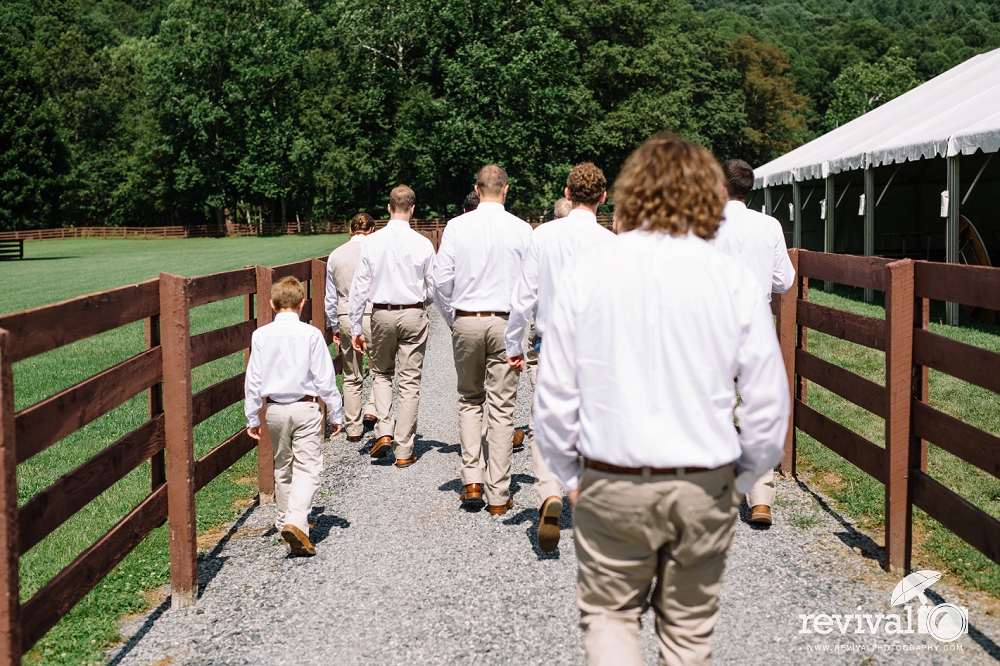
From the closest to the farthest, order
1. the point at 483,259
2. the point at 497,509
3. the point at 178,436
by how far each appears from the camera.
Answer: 1. the point at 178,436
2. the point at 497,509
3. the point at 483,259

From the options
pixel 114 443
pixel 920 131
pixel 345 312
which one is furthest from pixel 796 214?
pixel 114 443

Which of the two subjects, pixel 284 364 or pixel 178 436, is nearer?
pixel 178 436

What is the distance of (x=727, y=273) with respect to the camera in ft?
9.23

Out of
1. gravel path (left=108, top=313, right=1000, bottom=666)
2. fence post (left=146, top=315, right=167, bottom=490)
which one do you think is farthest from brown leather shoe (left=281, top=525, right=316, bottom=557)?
fence post (left=146, top=315, right=167, bottom=490)

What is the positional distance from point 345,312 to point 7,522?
618 centimetres

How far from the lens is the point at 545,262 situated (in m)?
5.72

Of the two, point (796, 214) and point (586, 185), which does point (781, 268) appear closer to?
point (586, 185)

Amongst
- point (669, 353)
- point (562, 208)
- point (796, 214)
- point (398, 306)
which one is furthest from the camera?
point (796, 214)

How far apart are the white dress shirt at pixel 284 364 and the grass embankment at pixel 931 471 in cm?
347

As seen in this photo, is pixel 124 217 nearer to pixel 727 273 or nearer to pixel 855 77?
pixel 855 77

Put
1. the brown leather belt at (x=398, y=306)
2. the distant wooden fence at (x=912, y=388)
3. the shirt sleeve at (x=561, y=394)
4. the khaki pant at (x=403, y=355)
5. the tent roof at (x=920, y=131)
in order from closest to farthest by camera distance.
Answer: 1. the shirt sleeve at (x=561, y=394)
2. the distant wooden fence at (x=912, y=388)
3. the khaki pant at (x=403, y=355)
4. the brown leather belt at (x=398, y=306)
5. the tent roof at (x=920, y=131)

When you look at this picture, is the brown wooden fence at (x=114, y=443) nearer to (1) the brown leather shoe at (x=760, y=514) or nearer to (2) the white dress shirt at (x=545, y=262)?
(2) the white dress shirt at (x=545, y=262)

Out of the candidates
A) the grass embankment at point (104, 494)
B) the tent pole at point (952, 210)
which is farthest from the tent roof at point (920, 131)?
the grass embankment at point (104, 494)

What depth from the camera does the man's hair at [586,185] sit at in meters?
5.80
